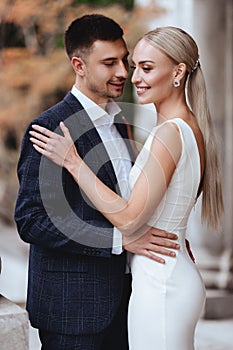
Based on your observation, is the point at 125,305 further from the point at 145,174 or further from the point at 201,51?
the point at 201,51

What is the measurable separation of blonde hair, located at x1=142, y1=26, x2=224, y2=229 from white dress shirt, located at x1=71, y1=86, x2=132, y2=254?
10.1 inches

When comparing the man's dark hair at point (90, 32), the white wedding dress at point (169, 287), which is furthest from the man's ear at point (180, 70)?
the man's dark hair at point (90, 32)

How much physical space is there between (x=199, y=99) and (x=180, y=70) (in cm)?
11

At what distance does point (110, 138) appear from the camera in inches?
94.8

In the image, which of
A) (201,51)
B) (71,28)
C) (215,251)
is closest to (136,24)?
(201,51)

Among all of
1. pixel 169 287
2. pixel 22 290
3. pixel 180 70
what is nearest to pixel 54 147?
pixel 180 70

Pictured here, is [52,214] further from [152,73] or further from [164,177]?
[152,73]

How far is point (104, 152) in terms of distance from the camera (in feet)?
7.63

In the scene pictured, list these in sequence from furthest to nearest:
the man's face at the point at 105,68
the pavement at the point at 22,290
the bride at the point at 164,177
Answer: the pavement at the point at 22,290 < the man's face at the point at 105,68 < the bride at the point at 164,177

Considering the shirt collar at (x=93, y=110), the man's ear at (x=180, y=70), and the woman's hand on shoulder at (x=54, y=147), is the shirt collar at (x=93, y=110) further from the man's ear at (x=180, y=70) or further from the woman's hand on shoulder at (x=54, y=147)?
the man's ear at (x=180, y=70)

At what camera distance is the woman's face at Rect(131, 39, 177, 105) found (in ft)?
7.27

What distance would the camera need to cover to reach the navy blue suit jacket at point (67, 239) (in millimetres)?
2227

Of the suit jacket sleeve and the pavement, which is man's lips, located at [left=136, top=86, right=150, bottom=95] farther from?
the pavement

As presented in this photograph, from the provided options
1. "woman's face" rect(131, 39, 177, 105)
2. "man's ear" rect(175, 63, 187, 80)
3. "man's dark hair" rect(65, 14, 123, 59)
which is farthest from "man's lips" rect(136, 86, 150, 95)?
"man's dark hair" rect(65, 14, 123, 59)
